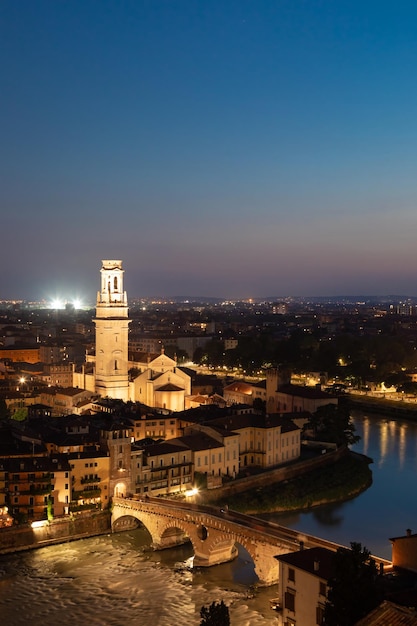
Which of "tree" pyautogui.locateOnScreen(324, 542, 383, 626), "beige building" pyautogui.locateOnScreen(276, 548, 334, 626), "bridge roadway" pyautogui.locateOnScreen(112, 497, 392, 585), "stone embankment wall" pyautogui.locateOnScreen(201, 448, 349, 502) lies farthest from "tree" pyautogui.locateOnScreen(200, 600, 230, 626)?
"stone embankment wall" pyautogui.locateOnScreen(201, 448, 349, 502)

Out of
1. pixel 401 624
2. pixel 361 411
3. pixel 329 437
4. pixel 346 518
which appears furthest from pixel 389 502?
pixel 361 411

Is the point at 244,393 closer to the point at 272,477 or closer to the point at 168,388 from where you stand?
the point at 168,388

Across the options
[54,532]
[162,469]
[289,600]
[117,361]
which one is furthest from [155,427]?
[289,600]

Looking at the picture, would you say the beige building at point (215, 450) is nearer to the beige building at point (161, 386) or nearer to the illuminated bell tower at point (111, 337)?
the beige building at point (161, 386)

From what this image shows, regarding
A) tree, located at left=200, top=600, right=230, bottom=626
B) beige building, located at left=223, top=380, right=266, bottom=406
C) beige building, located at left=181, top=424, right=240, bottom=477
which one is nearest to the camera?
tree, located at left=200, top=600, right=230, bottom=626

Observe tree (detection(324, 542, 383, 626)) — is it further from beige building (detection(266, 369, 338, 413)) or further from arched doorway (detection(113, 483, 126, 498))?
beige building (detection(266, 369, 338, 413))

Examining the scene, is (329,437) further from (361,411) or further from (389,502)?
(361,411)

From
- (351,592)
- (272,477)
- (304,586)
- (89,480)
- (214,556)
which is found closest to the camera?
(351,592)
